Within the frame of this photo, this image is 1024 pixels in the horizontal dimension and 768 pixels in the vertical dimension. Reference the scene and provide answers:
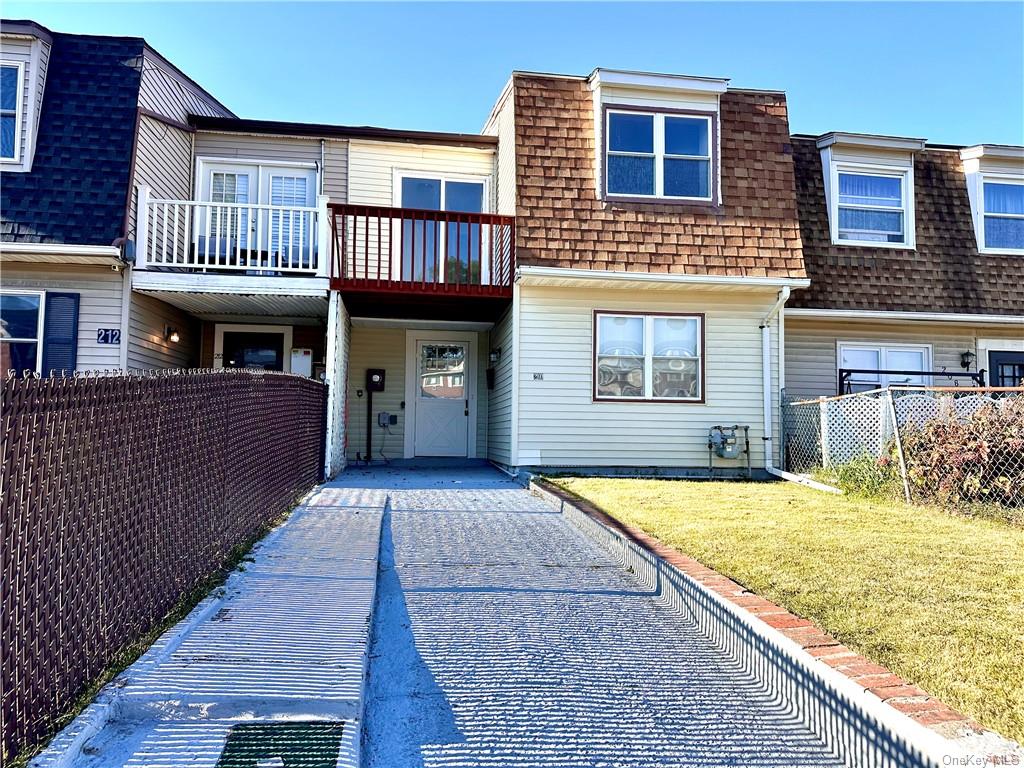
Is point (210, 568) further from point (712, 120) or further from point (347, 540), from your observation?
point (712, 120)

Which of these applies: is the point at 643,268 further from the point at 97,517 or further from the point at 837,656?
the point at 97,517

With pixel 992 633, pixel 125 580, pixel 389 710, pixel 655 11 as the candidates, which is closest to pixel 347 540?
pixel 125 580

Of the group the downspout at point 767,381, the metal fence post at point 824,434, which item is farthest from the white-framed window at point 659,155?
the metal fence post at point 824,434

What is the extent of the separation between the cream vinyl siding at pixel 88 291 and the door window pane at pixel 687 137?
8040mm

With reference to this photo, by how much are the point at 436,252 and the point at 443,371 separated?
10.0 feet

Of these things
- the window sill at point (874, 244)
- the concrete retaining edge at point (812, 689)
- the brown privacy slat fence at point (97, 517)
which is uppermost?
the window sill at point (874, 244)

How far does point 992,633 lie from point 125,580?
3892 mm

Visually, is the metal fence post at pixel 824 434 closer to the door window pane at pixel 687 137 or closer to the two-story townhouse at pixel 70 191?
the door window pane at pixel 687 137

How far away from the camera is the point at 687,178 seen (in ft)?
33.3

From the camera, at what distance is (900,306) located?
1102 cm

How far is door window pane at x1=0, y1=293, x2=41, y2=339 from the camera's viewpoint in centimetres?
888

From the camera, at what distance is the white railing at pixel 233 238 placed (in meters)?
9.08

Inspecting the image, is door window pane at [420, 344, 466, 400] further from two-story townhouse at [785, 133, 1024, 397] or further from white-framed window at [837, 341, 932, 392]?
white-framed window at [837, 341, 932, 392]

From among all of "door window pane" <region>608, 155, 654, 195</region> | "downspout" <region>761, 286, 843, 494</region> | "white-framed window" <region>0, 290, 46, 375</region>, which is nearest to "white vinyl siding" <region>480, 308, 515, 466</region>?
"door window pane" <region>608, 155, 654, 195</region>
